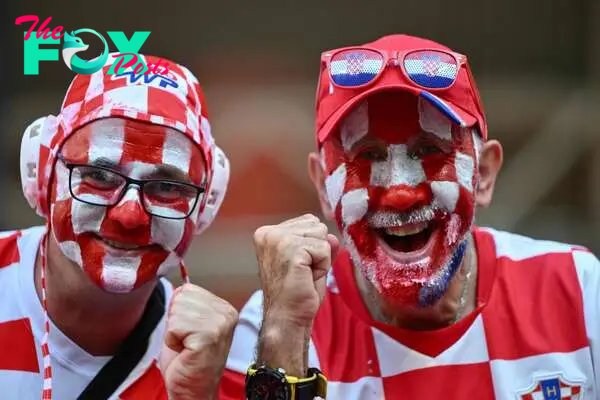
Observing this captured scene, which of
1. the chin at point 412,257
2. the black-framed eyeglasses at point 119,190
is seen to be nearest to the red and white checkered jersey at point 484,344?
the chin at point 412,257

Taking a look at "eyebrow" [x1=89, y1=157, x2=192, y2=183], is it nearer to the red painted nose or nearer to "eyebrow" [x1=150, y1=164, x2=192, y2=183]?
"eyebrow" [x1=150, y1=164, x2=192, y2=183]

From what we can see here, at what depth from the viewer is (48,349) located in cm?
332

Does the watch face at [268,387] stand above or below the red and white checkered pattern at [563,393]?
above

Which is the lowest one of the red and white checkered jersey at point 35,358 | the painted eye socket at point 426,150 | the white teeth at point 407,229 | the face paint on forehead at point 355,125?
the red and white checkered jersey at point 35,358

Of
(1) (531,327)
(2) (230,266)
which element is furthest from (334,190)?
(2) (230,266)

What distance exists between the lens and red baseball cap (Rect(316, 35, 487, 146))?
3092 millimetres

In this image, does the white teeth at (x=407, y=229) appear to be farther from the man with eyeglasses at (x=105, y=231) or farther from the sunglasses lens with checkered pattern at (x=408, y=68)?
the man with eyeglasses at (x=105, y=231)

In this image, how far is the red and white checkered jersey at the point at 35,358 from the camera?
3289 mm

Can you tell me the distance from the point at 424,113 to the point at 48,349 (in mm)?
1383

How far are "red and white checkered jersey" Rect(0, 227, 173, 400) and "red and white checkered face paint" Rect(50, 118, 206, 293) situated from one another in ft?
0.89

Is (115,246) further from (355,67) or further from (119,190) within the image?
(355,67)

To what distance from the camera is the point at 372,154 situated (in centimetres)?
315

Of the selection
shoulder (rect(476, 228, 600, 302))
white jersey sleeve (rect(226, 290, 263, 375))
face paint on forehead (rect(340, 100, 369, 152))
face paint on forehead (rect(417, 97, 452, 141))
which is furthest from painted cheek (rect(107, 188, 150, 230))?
shoulder (rect(476, 228, 600, 302))

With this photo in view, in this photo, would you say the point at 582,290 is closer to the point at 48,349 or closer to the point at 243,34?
the point at 48,349
